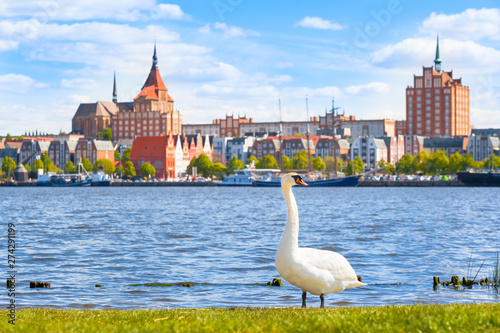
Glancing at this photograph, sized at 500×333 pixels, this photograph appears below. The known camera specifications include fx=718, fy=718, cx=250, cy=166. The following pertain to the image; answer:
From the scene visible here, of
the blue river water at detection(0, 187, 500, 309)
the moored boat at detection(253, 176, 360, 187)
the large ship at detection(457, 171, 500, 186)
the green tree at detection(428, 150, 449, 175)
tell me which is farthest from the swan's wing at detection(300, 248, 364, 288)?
the green tree at detection(428, 150, 449, 175)

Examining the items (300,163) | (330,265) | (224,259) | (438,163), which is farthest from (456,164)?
(330,265)

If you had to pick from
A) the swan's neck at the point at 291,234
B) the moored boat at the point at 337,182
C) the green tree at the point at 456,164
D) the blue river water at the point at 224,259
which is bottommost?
the moored boat at the point at 337,182

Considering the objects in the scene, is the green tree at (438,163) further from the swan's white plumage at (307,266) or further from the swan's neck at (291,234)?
the swan's neck at (291,234)

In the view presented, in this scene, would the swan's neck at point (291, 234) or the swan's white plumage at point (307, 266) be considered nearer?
the swan's white plumage at point (307, 266)

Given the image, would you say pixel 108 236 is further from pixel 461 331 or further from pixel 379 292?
pixel 461 331

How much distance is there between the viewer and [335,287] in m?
15.0

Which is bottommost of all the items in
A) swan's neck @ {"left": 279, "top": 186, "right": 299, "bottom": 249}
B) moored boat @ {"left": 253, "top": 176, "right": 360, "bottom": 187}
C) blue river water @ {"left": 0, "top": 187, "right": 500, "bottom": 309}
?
moored boat @ {"left": 253, "top": 176, "right": 360, "bottom": 187}

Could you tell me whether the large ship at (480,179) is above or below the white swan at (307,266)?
below

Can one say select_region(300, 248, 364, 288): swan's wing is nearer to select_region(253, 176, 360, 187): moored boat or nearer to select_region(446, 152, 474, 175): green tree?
select_region(253, 176, 360, 187): moored boat

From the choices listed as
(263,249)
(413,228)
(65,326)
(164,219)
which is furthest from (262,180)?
(65,326)

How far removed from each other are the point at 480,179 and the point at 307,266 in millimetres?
154124

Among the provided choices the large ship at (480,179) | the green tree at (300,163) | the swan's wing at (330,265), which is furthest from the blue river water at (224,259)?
the green tree at (300,163)

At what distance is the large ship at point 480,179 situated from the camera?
15788cm

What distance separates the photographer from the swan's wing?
14703 mm
